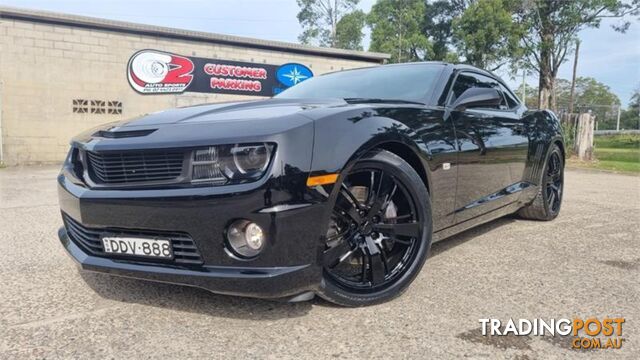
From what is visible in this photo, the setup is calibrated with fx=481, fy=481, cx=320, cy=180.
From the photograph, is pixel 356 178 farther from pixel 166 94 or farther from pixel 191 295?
pixel 166 94

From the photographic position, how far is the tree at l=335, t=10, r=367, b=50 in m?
40.0

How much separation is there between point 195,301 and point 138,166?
736mm

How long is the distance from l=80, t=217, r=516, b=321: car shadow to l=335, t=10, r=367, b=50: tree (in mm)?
39434

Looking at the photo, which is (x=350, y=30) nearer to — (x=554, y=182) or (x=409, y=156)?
(x=554, y=182)

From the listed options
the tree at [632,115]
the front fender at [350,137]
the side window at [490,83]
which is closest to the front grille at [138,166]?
the front fender at [350,137]

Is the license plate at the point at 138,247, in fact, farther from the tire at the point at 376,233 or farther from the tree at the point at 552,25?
the tree at the point at 552,25

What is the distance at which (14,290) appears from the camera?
257cm

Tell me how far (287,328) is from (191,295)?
641mm

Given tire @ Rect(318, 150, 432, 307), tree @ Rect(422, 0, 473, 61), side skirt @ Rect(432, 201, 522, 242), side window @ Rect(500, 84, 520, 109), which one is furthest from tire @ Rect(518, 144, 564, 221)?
tree @ Rect(422, 0, 473, 61)

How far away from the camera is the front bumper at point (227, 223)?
1945 mm

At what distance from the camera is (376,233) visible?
2408 millimetres

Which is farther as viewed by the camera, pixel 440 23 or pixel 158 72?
pixel 440 23

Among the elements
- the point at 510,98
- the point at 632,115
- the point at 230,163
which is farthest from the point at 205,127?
the point at 632,115

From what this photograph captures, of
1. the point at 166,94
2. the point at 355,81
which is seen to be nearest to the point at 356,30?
the point at 166,94
